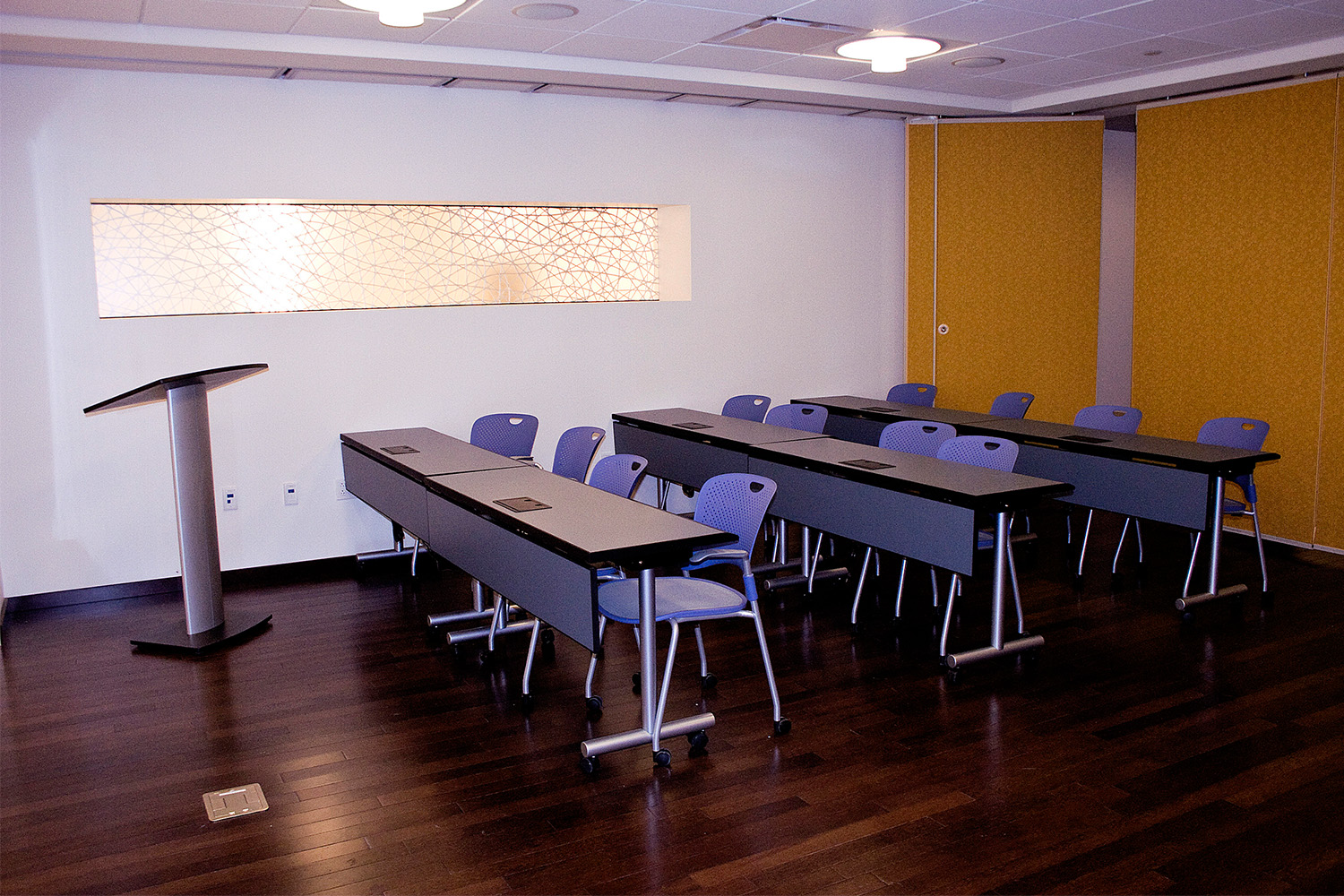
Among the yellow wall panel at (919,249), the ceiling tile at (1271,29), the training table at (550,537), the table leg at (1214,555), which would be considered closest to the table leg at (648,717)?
A: the training table at (550,537)

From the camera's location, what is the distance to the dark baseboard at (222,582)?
210 inches

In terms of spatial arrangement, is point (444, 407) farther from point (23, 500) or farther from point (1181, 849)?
point (1181, 849)

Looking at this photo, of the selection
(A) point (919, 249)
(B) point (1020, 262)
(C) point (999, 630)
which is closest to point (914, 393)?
(A) point (919, 249)

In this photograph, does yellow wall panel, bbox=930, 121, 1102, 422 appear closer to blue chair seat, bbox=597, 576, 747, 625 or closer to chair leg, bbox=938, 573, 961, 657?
chair leg, bbox=938, 573, 961, 657

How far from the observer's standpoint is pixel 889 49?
5.32 metres

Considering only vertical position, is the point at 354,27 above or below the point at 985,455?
above

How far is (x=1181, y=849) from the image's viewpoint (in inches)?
111

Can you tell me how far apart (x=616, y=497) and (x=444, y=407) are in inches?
98.5

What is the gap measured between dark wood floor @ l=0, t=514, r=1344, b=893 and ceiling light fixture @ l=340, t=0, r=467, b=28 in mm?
2743

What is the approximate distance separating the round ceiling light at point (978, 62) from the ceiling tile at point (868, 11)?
1001 mm

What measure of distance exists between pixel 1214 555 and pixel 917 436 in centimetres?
155

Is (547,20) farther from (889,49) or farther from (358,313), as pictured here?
(358,313)

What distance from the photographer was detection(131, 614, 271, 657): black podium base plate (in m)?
4.58

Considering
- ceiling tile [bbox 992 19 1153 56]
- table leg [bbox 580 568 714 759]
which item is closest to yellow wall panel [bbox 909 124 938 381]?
ceiling tile [bbox 992 19 1153 56]
